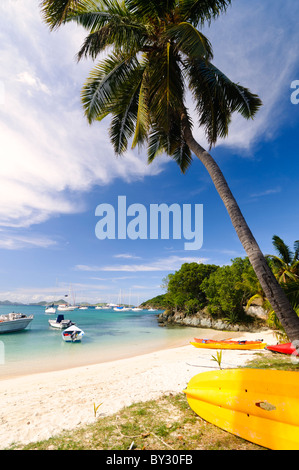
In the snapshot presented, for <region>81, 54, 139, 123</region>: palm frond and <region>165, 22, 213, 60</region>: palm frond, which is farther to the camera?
<region>81, 54, 139, 123</region>: palm frond

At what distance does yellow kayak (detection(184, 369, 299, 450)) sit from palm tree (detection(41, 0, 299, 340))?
83.1 inches

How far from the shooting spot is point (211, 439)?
3154mm

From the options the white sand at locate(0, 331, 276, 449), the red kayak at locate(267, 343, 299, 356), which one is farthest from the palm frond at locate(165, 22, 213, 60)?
the red kayak at locate(267, 343, 299, 356)

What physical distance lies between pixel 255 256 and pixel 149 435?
385cm

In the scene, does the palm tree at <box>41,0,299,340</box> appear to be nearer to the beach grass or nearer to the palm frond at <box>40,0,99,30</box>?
the palm frond at <box>40,0,99,30</box>

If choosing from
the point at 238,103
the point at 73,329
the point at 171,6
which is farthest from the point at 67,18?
the point at 73,329

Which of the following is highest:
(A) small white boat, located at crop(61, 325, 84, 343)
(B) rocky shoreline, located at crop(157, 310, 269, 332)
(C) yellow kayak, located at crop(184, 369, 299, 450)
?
(C) yellow kayak, located at crop(184, 369, 299, 450)

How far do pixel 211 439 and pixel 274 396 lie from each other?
1.13m

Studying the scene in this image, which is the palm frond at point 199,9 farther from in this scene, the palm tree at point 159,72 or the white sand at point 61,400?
the white sand at point 61,400

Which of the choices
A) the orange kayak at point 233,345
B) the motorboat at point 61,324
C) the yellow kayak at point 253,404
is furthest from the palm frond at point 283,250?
the motorboat at point 61,324

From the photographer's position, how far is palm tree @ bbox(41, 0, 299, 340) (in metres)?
5.65

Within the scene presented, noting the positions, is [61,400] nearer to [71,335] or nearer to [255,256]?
[255,256]

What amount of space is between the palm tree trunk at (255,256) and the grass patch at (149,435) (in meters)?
2.23

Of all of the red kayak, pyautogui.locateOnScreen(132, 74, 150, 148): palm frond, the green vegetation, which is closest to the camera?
pyautogui.locateOnScreen(132, 74, 150, 148): palm frond
